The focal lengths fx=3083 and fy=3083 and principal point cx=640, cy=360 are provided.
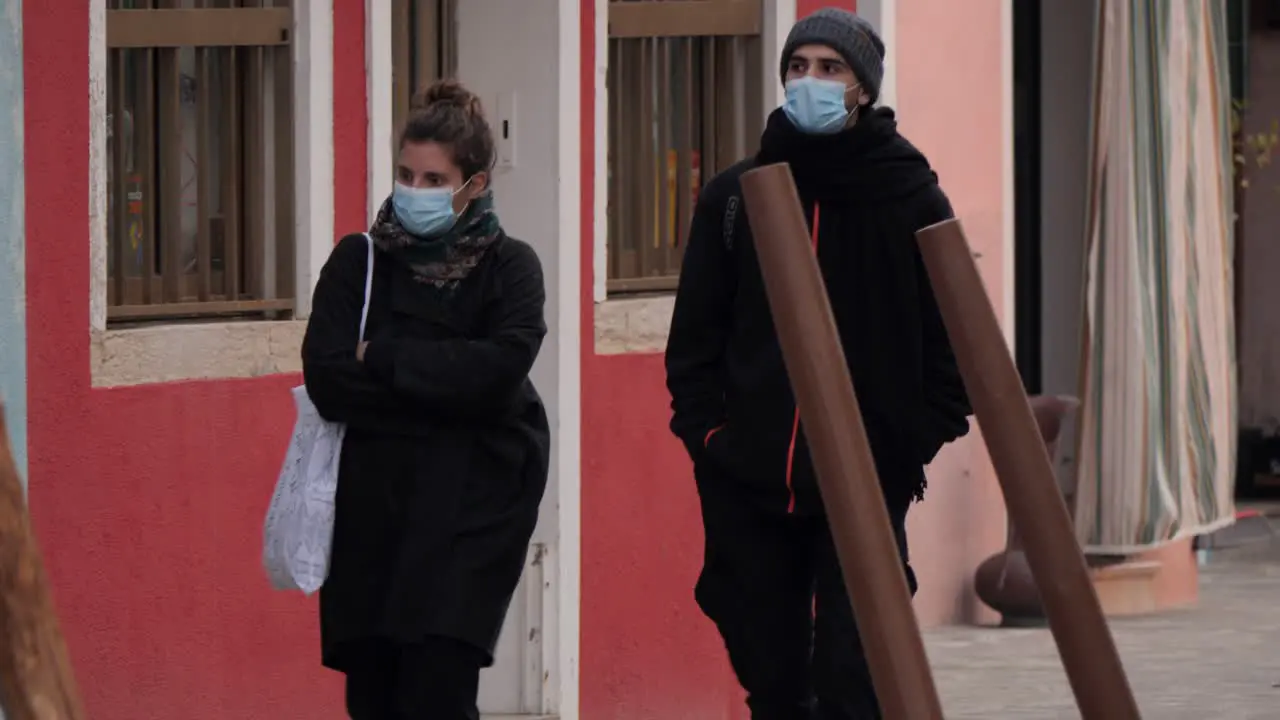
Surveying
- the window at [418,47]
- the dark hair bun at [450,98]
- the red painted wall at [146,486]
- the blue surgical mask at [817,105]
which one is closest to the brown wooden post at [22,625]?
the blue surgical mask at [817,105]

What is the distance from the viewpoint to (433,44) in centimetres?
848

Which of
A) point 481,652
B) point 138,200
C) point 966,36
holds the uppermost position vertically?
point 966,36

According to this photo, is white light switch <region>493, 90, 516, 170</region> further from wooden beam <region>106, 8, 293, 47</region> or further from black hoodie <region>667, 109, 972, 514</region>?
black hoodie <region>667, 109, 972, 514</region>

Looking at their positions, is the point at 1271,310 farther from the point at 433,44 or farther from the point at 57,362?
the point at 57,362

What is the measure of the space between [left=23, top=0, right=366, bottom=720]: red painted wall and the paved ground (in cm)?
277

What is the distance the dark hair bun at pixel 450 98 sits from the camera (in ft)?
20.0

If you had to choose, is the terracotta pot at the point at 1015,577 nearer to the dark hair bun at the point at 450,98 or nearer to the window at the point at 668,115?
the window at the point at 668,115

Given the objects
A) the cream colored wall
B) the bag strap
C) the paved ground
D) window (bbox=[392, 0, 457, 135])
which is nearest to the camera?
the bag strap

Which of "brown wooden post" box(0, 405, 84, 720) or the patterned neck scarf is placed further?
the patterned neck scarf

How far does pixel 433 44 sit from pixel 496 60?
0.18 metres

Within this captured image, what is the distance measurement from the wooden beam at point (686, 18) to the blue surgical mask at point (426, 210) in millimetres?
2853

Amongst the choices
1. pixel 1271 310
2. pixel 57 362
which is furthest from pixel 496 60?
pixel 1271 310

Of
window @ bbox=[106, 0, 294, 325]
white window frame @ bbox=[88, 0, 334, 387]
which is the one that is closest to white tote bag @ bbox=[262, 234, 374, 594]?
white window frame @ bbox=[88, 0, 334, 387]

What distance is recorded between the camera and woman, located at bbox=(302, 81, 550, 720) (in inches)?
233
